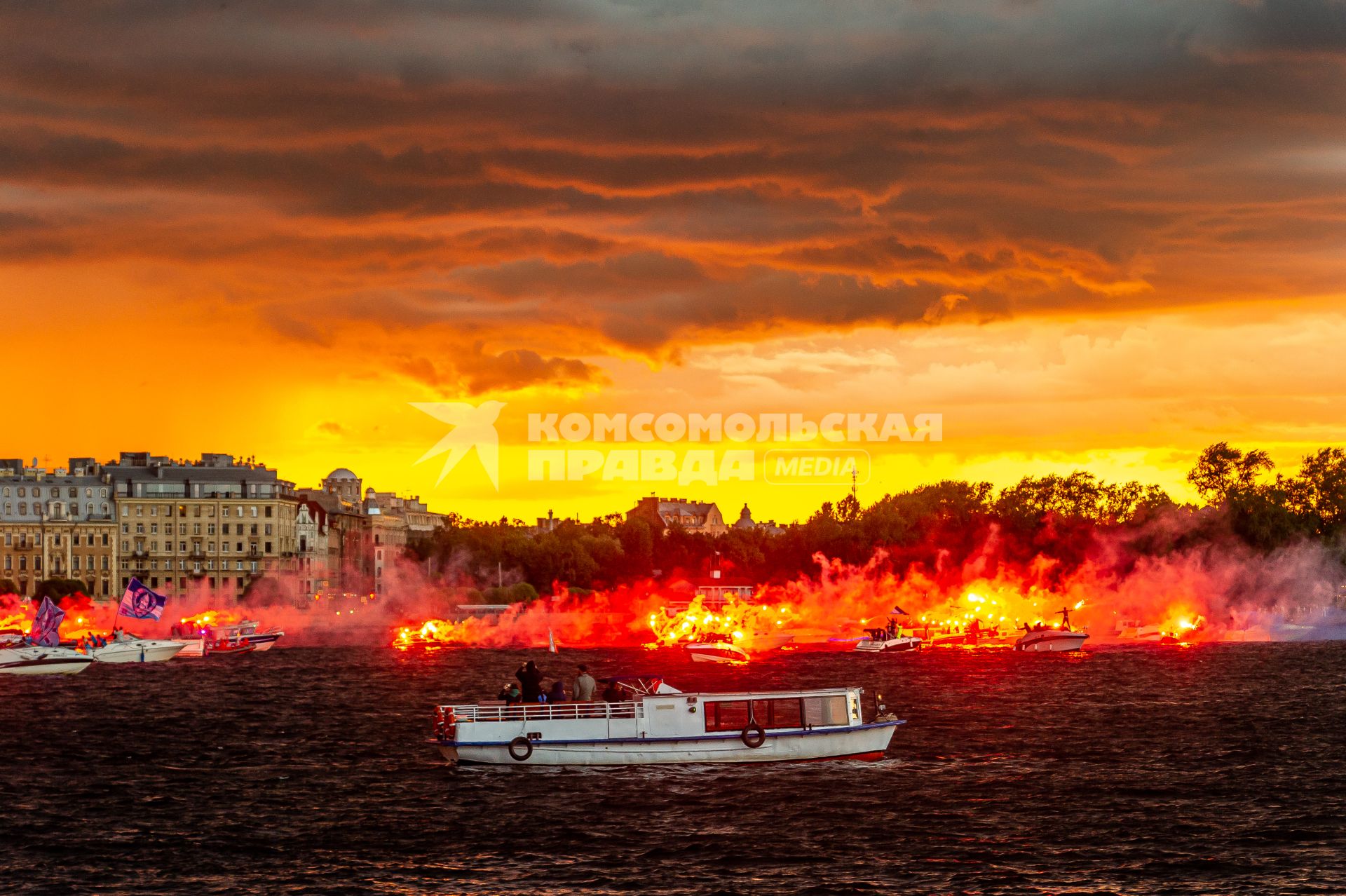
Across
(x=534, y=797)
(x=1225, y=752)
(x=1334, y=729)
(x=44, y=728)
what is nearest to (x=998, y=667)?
(x=1334, y=729)

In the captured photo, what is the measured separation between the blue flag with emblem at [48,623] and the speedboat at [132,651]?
7.01 m

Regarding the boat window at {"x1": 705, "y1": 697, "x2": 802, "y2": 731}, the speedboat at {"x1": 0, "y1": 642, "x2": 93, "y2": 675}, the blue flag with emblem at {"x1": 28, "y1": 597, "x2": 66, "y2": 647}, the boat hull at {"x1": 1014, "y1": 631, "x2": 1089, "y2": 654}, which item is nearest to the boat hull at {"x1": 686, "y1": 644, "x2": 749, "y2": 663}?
the boat hull at {"x1": 1014, "y1": 631, "x2": 1089, "y2": 654}

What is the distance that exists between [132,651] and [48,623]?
57.3ft

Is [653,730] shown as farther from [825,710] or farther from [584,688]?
[825,710]

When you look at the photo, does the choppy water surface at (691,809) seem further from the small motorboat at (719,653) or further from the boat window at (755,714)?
the small motorboat at (719,653)

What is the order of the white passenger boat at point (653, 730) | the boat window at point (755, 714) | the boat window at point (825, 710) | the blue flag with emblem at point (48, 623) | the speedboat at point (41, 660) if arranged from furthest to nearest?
the blue flag with emblem at point (48, 623) → the speedboat at point (41, 660) → the boat window at point (825, 710) → the boat window at point (755, 714) → the white passenger boat at point (653, 730)

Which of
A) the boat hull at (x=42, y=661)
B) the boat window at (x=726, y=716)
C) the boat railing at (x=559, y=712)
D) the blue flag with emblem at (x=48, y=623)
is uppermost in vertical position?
the blue flag with emblem at (x=48, y=623)

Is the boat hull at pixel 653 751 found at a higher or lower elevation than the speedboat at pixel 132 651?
lower

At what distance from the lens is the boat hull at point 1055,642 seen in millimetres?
194250

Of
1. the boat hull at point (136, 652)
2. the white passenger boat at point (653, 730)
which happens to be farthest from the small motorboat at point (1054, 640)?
the white passenger boat at point (653, 730)

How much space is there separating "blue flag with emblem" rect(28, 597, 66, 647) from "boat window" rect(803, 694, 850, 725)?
9637 centimetres

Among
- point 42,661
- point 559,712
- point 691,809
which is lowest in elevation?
point 691,809

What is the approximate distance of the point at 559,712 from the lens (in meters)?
75.1

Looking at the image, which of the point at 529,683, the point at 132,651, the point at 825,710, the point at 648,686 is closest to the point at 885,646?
the point at 132,651
